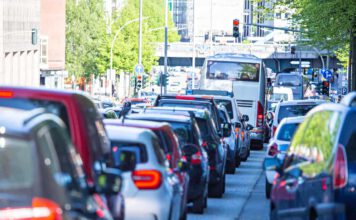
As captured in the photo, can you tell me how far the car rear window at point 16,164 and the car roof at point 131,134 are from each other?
5.65 metres

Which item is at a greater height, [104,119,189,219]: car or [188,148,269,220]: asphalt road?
[104,119,189,219]: car

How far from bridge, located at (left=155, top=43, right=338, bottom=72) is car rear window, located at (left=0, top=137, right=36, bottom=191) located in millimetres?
114143

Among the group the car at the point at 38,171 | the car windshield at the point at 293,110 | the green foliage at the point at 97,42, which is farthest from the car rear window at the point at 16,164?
the green foliage at the point at 97,42

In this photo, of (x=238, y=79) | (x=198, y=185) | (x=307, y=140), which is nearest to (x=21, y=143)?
(x=307, y=140)

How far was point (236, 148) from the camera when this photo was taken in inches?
1204

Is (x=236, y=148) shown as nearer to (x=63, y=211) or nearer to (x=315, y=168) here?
(x=315, y=168)

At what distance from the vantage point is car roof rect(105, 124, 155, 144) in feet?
41.8

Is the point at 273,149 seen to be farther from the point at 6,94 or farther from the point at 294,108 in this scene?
the point at 6,94

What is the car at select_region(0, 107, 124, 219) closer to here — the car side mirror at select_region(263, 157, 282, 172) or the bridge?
the car side mirror at select_region(263, 157, 282, 172)

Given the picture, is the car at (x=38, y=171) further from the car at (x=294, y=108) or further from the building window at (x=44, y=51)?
the building window at (x=44, y=51)

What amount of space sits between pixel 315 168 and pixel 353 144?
41 centimetres

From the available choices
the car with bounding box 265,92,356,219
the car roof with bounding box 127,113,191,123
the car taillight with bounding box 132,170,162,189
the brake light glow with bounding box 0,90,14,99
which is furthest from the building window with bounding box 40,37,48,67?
the brake light glow with bounding box 0,90,14,99

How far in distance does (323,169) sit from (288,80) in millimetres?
78067

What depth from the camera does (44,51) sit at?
330 feet
